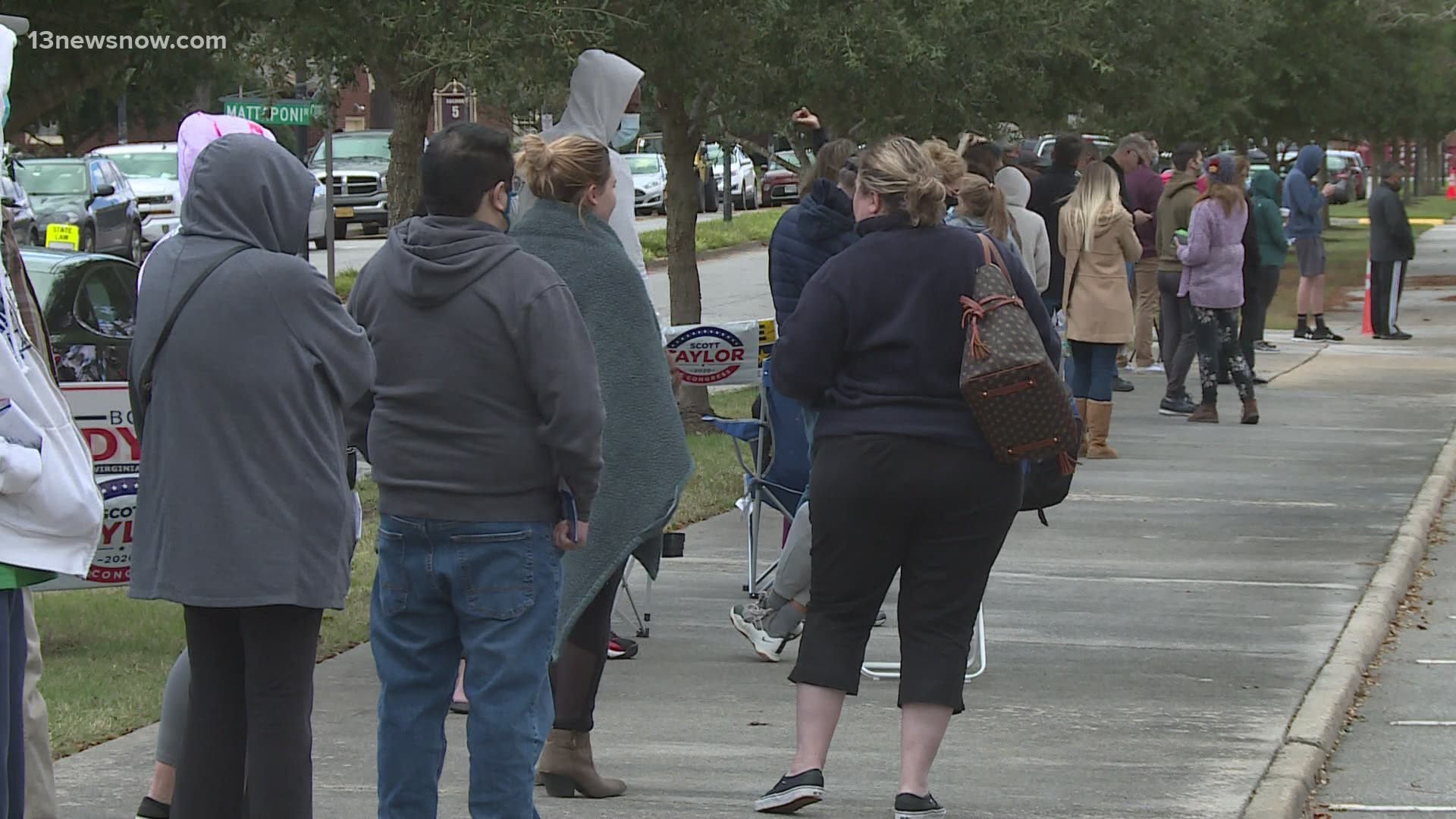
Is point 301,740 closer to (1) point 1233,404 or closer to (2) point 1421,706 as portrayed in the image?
(2) point 1421,706

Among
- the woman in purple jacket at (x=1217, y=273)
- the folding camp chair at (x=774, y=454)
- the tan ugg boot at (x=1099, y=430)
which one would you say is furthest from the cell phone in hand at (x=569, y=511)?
the woman in purple jacket at (x=1217, y=273)

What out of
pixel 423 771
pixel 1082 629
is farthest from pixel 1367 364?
pixel 423 771

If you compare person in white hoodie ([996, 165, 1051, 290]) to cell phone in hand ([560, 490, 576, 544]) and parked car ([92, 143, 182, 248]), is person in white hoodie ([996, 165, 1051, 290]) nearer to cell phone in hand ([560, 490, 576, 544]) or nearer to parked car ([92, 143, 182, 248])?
cell phone in hand ([560, 490, 576, 544])

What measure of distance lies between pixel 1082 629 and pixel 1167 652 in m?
0.48

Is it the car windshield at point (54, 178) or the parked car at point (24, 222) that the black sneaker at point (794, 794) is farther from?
the car windshield at point (54, 178)

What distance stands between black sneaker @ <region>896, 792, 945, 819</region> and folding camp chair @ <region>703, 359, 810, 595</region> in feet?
7.31

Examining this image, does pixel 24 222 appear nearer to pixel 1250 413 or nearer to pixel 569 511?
pixel 1250 413

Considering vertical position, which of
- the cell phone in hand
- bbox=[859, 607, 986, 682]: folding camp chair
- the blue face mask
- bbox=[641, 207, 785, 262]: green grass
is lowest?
bbox=[641, 207, 785, 262]: green grass

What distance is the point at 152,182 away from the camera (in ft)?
106

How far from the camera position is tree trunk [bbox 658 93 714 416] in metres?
14.5

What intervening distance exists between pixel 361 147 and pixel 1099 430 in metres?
28.4

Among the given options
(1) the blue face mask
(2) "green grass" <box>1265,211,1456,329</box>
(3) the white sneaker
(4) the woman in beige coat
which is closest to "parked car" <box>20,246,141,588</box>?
(1) the blue face mask

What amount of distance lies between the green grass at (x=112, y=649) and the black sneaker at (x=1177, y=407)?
23.4ft

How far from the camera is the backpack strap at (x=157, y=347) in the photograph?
14.0 ft
